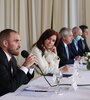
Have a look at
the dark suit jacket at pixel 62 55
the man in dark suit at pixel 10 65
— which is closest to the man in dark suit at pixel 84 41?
the dark suit jacket at pixel 62 55

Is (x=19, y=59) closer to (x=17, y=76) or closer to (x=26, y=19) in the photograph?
(x=26, y=19)

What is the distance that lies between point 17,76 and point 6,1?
3501 mm

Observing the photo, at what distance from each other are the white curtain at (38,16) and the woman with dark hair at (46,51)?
2.28 m

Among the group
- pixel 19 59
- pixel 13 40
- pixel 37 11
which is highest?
pixel 37 11

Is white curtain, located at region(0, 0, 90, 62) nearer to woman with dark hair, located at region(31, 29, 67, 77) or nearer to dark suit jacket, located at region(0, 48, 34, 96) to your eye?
woman with dark hair, located at region(31, 29, 67, 77)

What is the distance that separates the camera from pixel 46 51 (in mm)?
3350

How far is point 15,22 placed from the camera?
5.59 m

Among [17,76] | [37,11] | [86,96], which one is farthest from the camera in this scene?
[37,11]

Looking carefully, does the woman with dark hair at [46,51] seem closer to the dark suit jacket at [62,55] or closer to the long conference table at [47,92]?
the dark suit jacket at [62,55]

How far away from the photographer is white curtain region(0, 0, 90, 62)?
5.59 metres

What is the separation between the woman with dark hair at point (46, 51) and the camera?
3.09 meters

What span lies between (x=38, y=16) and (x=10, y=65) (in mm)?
3660

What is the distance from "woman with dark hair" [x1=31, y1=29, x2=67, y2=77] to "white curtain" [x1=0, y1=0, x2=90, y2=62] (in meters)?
2.28

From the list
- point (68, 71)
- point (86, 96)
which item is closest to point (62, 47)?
point (68, 71)
